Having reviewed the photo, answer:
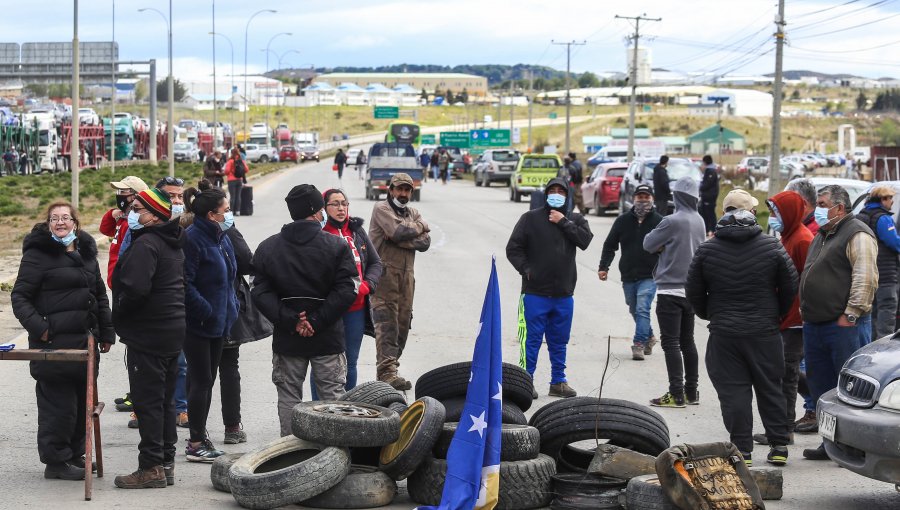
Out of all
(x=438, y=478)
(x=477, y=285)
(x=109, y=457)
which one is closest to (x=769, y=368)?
(x=438, y=478)

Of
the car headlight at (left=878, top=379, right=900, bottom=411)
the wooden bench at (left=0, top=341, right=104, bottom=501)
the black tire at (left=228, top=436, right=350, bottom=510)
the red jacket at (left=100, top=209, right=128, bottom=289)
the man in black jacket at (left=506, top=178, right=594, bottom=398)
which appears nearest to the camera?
the car headlight at (left=878, top=379, right=900, bottom=411)

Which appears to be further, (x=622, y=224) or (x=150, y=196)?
(x=622, y=224)

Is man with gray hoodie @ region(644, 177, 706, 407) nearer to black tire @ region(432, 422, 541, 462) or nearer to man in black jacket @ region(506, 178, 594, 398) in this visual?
man in black jacket @ region(506, 178, 594, 398)

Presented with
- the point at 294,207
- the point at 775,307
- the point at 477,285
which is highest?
the point at 294,207

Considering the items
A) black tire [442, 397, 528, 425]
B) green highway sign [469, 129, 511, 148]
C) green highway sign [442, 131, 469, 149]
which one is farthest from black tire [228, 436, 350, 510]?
green highway sign [442, 131, 469, 149]

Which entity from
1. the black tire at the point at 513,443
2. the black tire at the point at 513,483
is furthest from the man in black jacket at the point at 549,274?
the black tire at the point at 513,483

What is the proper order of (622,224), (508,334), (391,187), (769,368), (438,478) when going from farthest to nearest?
(508,334)
(622,224)
(391,187)
(769,368)
(438,478)

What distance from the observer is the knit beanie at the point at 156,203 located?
7254 millimetres

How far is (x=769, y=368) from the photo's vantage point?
313 inches

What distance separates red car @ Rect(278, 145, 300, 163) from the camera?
99769 millimetres

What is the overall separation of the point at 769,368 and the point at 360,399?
2704mm

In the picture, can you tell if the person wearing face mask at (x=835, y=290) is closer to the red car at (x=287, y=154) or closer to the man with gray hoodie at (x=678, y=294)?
the man with gray hoodie at (x=678, y=294)

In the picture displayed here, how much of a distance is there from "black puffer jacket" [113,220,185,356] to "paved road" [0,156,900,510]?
3.06ft

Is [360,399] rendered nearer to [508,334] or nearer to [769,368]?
[769,368]
